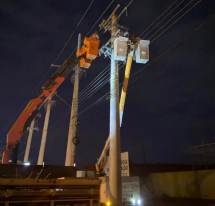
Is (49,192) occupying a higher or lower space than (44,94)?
lower

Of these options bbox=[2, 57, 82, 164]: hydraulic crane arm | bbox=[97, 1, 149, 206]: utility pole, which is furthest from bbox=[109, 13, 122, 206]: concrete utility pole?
bbox=[2, 57, 82, 164]: hydraulic crane arm

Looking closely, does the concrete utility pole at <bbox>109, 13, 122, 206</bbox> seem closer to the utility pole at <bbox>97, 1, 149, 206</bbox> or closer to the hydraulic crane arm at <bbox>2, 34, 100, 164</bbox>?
the utility pole at <bbox>97, 1, 149, 206</bbox>

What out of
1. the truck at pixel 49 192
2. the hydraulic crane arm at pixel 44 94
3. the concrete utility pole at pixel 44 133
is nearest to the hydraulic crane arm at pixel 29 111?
the hydraulic crane arm at pixel 44 94

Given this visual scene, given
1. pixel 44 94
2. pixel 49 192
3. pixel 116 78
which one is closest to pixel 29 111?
pixel 44 94

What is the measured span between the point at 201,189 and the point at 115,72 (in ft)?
36.1

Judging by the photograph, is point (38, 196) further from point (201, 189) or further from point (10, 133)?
point (201, 189)

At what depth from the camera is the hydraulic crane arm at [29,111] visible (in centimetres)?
1087

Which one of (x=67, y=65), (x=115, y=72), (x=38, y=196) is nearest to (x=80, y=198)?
(x=38, y=196)

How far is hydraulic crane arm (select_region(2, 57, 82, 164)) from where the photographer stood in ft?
35.7

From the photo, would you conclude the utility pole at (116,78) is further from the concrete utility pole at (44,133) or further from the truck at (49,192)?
the concrete utility pole at (44,133)

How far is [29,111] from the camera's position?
11.8 meters

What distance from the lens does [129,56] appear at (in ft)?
41.4

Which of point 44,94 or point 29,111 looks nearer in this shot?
point 29,111

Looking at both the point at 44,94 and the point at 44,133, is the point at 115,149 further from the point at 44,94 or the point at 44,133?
the point at 44,133
